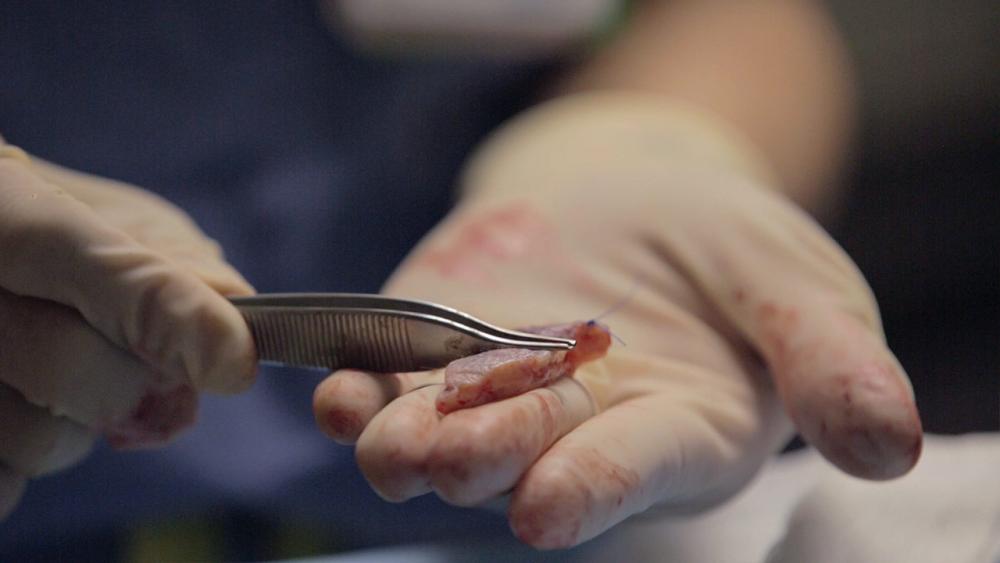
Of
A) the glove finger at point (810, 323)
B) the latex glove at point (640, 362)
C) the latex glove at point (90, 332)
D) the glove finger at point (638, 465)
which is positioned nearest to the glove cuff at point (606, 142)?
the latex glove at point (640, 362)

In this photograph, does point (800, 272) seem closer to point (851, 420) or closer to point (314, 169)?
point (851, 420)

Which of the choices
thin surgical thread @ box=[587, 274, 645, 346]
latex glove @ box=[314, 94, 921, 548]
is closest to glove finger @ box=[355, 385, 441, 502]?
latex glove @ box=[314, 94, 921, 548]

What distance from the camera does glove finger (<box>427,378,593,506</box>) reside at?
0.46 meters

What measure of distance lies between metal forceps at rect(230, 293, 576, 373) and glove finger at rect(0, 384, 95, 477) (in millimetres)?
157

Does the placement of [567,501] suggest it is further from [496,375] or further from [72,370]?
[72,370]

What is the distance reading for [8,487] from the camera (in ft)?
2.06

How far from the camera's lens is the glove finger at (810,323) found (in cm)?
57

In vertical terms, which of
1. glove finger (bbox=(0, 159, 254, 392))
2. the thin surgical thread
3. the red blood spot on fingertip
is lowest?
Answer: the thin surgical thread

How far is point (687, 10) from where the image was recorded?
4.67 ft

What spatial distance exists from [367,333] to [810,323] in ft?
0.96

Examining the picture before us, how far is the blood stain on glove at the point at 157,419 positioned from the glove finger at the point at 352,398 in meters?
0.14

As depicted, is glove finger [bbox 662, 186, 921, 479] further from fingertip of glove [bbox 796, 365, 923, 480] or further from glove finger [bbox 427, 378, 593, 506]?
glove finger [bbox 427, 378, 593, 506]

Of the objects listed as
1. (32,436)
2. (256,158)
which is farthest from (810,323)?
(256,158)

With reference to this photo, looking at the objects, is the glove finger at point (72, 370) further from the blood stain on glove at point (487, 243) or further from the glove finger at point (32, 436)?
the blood stain on glove at point (487, 243)
